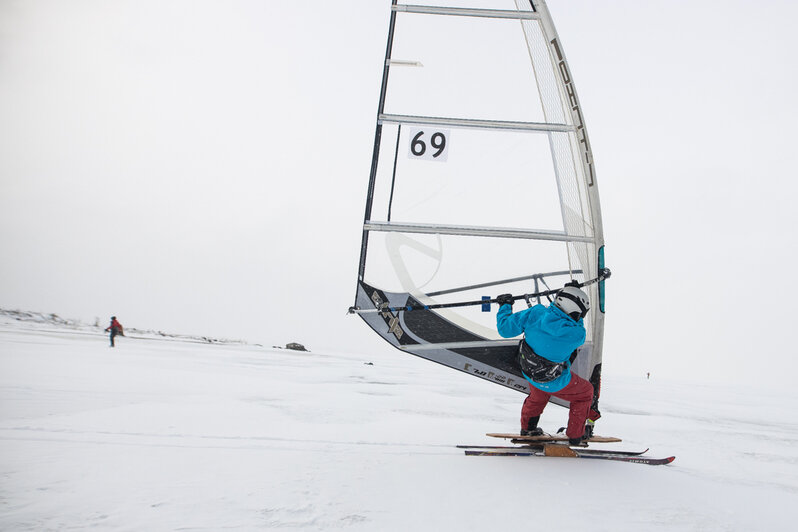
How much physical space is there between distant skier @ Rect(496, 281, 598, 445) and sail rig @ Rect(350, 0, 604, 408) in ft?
1.50

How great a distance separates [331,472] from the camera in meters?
2.42

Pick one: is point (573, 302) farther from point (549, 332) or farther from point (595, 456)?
point (595, 456)

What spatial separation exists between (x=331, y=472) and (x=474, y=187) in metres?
2.32

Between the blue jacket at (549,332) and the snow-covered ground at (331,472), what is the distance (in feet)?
1.93

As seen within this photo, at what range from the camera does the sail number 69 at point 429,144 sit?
12.1 ft

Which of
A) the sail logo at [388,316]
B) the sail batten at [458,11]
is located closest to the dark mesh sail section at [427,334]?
the sail logo at [388,316]

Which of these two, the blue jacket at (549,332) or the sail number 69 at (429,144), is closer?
the blue jacket at (549,332)

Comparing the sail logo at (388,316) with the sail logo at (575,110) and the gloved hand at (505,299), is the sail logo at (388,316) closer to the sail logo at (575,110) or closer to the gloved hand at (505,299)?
the gloved hand at (505,299)

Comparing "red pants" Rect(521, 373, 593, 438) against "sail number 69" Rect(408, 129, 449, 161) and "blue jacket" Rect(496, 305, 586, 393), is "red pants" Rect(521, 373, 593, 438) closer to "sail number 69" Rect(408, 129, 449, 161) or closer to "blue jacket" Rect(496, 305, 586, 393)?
"blue jacket" Rect(496, 305, 586, 393)

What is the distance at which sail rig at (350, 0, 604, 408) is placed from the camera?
12.0 feet

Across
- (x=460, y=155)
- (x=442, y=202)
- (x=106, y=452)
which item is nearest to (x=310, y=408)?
(x=106, y=452)

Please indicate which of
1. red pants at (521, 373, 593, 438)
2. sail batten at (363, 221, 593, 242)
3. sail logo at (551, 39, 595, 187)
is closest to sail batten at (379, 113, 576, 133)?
sail logo at (551, 39, 595, 187)

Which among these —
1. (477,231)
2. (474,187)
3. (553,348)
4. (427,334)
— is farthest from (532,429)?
(474,187)

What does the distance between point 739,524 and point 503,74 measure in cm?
327
